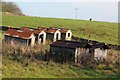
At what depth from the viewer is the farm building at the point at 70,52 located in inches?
1165

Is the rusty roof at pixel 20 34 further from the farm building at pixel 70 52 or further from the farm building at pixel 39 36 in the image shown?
the farm building at pixel 70 52

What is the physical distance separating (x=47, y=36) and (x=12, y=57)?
58.5 feet

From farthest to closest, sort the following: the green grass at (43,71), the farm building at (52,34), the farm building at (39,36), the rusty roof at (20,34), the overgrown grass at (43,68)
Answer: the farm building at (52,34) < the farm building at (39,36) < the rusty roof at (20,34) < the overgrown grass at (43,68) < the green grass at (43,71)

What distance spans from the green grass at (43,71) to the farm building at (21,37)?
1014 cm

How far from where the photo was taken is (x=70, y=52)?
99.2 ft

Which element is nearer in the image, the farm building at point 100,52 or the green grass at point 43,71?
the green grass at point 43,71

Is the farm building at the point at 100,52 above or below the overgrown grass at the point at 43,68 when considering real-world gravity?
above

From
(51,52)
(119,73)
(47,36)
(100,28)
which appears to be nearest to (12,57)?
(51,52)

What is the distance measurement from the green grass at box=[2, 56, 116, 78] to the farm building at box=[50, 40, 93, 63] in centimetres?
279

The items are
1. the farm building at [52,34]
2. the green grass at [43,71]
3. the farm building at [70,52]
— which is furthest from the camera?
the farm building at [52,34]

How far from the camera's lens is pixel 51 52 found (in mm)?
31562

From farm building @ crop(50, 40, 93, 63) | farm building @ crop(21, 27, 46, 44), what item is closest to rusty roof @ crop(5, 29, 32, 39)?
farm building @ crop(21, 27, 46, 44)

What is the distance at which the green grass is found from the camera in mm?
22564

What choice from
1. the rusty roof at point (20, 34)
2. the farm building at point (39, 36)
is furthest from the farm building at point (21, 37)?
the farm building at point (39, 36)
